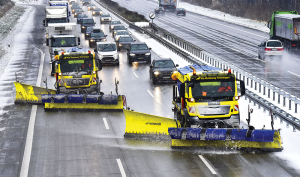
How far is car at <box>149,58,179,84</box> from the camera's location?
28.3 meters

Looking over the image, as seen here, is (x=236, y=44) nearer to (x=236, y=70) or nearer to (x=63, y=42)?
(x=63, y=42)

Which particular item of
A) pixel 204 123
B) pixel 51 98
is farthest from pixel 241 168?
pixel 51 98

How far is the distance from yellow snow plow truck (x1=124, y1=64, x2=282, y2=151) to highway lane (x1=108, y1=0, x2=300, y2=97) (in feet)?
35.6

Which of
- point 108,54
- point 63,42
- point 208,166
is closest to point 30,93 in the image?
point 208,166

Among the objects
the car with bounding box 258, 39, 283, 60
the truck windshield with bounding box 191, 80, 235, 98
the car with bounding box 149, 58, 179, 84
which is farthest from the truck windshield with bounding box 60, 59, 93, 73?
the car with bounding box 258, 39, 283, 60

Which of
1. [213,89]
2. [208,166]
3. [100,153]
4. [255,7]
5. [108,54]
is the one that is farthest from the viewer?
[255,7]

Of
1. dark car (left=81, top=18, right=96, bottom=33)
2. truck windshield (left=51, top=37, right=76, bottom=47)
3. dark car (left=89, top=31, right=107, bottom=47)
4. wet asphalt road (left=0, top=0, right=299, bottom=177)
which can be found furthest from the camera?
dark car (left=81, top=18, right=96, bottom=33)

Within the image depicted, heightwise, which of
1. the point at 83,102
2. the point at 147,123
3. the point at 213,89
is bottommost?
the point at 83,102

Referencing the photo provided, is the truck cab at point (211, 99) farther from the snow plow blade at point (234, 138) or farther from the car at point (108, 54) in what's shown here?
the car at point (108, 54)

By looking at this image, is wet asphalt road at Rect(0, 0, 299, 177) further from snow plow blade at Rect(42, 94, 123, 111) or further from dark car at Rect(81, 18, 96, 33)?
dark car at Rect(81, 18, 96, 33)

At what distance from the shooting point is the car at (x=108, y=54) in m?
36.4

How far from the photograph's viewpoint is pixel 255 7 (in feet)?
273

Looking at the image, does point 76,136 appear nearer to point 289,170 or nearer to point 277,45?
point 289,170

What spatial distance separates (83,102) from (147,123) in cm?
595
